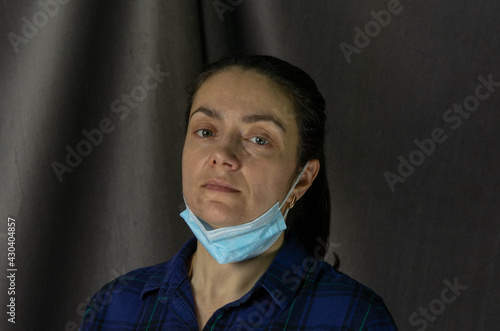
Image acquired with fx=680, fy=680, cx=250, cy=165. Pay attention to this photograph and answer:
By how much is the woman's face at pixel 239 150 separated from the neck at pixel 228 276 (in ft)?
0.32

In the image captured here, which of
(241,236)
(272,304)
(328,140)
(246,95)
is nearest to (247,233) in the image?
(241,236)

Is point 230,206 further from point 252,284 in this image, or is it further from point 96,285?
point 96,285

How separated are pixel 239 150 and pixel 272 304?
283 mm

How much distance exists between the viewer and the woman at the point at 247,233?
1208 mm

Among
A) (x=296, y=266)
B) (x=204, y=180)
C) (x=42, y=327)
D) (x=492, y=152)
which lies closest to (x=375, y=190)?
(x=492, y=152)

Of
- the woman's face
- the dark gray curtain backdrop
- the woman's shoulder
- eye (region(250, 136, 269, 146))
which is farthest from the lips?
the dark gray curtain backdrop

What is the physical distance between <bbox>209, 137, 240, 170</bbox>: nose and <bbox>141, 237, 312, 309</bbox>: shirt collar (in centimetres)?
20

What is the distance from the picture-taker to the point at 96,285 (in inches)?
71.1

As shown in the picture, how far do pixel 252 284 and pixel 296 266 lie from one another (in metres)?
0.09

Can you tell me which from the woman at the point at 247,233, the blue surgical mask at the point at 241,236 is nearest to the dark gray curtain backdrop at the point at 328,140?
the woman at the point at 247,233

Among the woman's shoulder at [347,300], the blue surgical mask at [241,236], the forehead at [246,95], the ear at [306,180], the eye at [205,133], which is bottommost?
the woman's shoulder at [347,300]

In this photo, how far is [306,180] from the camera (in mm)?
1348

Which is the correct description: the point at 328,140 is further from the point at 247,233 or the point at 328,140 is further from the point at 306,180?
the point at 247,233

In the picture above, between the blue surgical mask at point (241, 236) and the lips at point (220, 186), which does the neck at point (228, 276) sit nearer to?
the blue surgical mask at point (241, 236)
